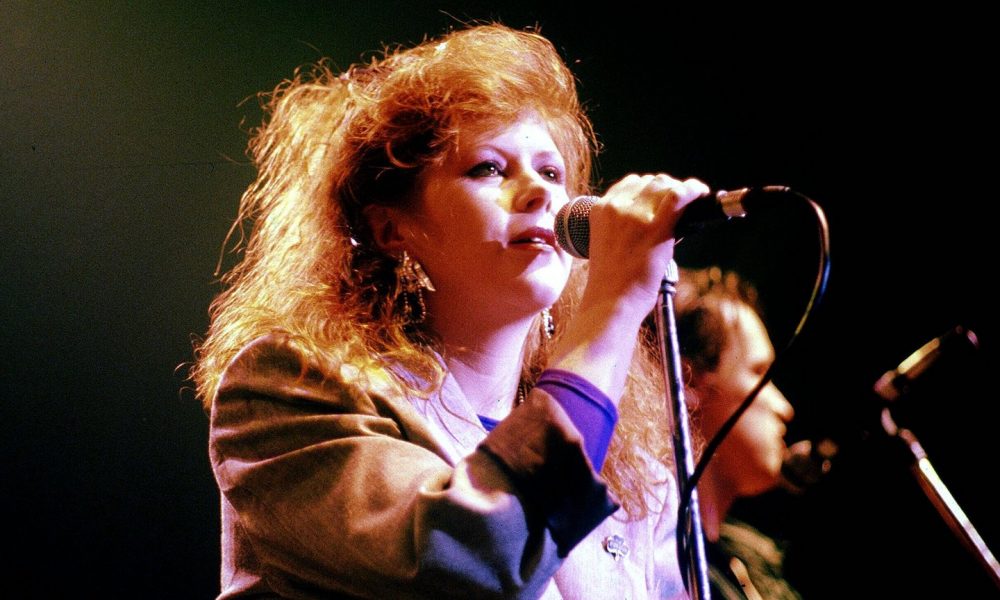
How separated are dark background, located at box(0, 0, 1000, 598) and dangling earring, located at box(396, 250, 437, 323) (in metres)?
0.81

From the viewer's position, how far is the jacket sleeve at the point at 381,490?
2.60ft

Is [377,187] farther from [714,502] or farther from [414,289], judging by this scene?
[714,502]

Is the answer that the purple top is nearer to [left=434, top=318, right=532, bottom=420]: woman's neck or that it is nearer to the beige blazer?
the beige blazer

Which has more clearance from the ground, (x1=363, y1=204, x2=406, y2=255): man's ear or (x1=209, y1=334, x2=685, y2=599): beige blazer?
(x1=363, y1=204, x2=406, y2=255): man's ear

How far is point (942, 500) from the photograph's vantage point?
79 centimetres

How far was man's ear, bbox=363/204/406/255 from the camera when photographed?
138 cm

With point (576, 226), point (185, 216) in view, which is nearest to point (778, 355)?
point (576, 226)

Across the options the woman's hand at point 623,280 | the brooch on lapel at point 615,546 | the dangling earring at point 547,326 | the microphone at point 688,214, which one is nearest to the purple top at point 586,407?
the woman's hand at point 623,280

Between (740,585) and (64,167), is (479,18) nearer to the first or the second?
(64,167)

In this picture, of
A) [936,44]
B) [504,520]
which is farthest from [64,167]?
[936,44]

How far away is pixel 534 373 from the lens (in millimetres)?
1542

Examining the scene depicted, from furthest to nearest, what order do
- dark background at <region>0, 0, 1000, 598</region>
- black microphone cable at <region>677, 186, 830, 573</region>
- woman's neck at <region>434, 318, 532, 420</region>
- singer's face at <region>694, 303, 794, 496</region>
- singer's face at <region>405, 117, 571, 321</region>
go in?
dark background at <region>0, 0, 1000, 598</region>, singer's face at <region>694, 303, 794, 496</region>, woman's neck at <region>434, 318, 532, 420</region>, singer's face at <region>405, 117, 571, 321</region>, black microphone cable at <region>677, 186, 830, 573</region>

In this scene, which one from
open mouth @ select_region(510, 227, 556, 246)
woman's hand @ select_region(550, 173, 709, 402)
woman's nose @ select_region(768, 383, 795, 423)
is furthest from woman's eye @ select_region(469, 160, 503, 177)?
woman's nose @ select_region(768, 383, 795, 423)

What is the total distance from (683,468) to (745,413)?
37.8 inches
